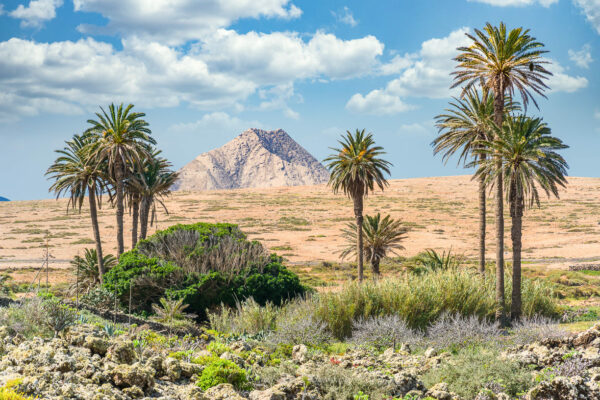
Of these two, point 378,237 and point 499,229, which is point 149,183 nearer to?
point 378,237

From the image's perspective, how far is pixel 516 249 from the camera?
67.7 ft

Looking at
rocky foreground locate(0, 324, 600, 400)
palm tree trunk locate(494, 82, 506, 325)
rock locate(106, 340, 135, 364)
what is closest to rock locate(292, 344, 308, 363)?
rocky foreground locate(0, 324, 600, 400)

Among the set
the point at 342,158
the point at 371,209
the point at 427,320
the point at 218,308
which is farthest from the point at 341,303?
the point at 371,209

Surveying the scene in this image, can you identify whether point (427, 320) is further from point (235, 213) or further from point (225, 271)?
point (235, 213)

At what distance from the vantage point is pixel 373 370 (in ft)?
35.2

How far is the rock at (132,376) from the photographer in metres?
7.94

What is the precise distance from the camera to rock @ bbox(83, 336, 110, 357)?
9.12 metres

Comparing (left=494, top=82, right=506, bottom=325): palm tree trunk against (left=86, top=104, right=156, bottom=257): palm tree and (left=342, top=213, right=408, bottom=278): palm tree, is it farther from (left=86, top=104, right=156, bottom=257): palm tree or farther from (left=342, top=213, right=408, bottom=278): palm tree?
(left=86, top=104, right=156, bottom=257): palm tree

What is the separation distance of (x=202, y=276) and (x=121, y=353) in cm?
1287

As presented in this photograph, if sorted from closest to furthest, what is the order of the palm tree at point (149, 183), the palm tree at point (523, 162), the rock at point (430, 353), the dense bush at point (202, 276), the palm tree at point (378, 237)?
the rock at point (430, 353) → the palm tree at point (523, 162) → the dense bush at point (202, 276) → the palm tree at point (378, 237) → the palm tree at point (149, 183)

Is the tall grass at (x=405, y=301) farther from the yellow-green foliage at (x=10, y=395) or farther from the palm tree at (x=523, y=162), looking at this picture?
the yellow-green foliage at (x=10, y=395)

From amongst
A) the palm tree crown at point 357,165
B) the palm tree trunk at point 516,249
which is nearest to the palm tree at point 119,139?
the palm tree crown at point 357,165

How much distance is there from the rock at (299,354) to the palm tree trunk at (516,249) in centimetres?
1175

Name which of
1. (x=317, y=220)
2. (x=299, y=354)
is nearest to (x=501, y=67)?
(x=299, y=354)
